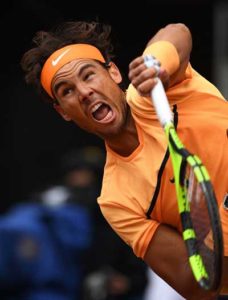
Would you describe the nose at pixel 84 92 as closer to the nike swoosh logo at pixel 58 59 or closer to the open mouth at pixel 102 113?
the open mouth at pixel 102 113

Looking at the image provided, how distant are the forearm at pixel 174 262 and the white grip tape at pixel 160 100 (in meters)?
0.79

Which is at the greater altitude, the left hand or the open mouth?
the left hand

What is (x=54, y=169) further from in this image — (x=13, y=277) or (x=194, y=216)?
(x=194, y=216)

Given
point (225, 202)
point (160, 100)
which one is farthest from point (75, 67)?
point (225, 202)

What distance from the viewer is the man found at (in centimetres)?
541

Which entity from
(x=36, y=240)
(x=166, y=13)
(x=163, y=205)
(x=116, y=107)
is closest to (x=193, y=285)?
(x=163, y=205)

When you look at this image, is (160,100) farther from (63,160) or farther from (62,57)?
(63,160)

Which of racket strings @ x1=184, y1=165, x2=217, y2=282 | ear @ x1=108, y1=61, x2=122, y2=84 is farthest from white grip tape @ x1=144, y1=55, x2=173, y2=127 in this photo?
ear @ x1=108, y1=61, x2=122, y2=84

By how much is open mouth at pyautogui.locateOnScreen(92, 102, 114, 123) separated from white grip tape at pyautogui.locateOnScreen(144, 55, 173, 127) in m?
0.43

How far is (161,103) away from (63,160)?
16.7ft

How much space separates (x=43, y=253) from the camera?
26.8 feet

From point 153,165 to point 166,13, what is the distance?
191 inches

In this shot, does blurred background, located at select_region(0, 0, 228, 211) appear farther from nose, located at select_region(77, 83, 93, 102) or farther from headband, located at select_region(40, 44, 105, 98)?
nose, located at select_region(77, 83, 93, 102)

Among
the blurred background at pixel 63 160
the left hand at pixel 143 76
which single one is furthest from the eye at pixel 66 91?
the blurred background at pixel 63 160
